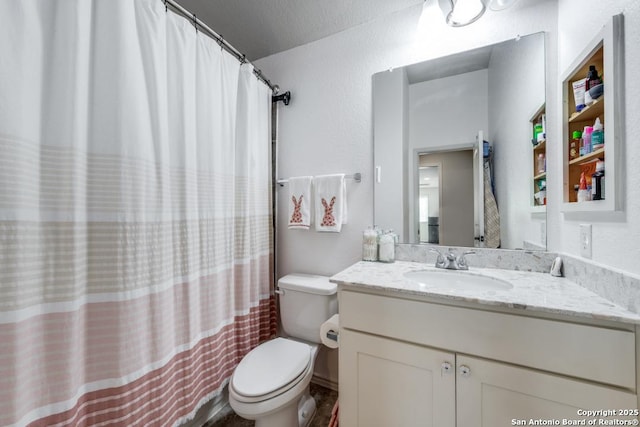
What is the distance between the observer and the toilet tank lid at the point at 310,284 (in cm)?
140

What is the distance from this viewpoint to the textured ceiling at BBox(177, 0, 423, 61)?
1.38m

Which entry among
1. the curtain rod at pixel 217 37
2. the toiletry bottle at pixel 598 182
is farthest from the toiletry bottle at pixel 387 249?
the curtain rod at pixel 217 37

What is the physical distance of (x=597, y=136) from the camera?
33.3 inches

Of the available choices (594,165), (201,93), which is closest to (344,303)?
(594,165)

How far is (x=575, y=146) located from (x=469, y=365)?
3.10 feet

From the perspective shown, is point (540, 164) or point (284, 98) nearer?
point (540, 164)

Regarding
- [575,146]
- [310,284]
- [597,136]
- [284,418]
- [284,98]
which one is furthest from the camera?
[284,98]

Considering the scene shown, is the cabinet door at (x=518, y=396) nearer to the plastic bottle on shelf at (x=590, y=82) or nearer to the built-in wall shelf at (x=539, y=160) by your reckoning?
the built-in wall shelf at (x=539, y=160)

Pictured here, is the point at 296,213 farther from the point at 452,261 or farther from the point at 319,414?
the point at 319,414

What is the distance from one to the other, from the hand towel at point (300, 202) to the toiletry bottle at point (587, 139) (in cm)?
126

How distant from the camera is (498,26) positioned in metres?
1.23

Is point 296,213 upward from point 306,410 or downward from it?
upward

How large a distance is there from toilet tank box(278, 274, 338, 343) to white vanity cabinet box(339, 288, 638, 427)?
37cm

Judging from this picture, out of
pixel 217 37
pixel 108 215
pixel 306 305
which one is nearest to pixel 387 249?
pixel 306 305
